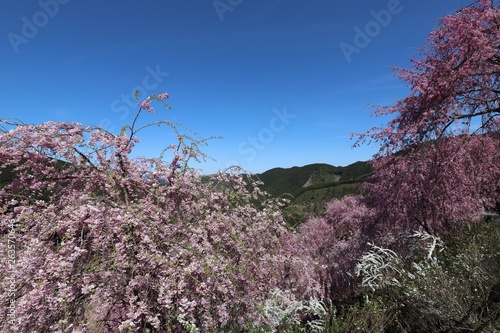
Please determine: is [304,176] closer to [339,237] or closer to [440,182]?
[339,237]

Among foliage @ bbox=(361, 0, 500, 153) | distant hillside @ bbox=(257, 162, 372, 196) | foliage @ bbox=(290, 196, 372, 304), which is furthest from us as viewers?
distant hillside @ bbox=(257, 162, 372, 196)

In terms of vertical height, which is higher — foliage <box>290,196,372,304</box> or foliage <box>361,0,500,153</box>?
foliage <box>361,0,500,153</box>

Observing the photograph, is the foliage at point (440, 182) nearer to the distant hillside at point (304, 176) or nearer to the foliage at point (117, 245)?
the foliage at point (117, 245)

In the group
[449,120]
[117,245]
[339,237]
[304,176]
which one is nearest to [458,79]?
[449,120]

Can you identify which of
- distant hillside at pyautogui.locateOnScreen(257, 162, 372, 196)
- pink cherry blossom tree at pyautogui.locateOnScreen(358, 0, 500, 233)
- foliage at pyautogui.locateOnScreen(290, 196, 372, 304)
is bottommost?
foliage at pyautogui.locateOnScreen(290, 196, 372, 304)

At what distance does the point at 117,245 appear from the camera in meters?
3.01

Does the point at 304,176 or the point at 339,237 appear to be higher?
the point at 304,176

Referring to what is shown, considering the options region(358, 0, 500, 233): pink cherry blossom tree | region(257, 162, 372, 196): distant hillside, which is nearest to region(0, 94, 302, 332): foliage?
region(358, 0, 500, 233): pink cherry blossom tree

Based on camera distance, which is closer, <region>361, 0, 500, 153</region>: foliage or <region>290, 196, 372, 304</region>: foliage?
<region>361, 0, 500, 153</region>: foliage

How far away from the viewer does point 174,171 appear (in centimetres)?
459

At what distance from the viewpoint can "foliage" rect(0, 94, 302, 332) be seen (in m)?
2.91

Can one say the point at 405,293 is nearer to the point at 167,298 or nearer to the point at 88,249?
the point at 167,298

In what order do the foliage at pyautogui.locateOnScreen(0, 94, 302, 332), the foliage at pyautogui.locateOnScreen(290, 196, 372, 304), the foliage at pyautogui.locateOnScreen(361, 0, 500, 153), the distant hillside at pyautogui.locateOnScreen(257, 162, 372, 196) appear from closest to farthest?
the foliage at pyautogui.locateOnScreen(0, 94, 302, 332) < the foliage at pyautogui.locateOnScreen(361, 0, 500, 153) < the foliage at pyautogui.locateOnScreen(290, 196, 372, 304) < the distant hillside at pyautogui.locateOnScreen(257, 162, 372, 196)

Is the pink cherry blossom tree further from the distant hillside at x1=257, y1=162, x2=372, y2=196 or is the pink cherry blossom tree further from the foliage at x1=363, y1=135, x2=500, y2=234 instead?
the distant hillside at x1=257, y1=162, x2=372, y2=196
